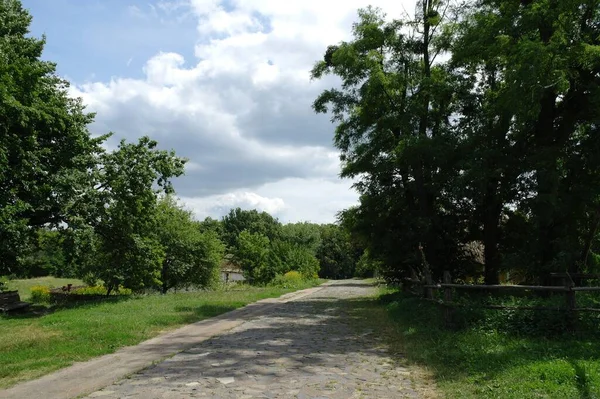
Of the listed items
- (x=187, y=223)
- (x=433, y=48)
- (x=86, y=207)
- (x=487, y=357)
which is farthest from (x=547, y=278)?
(x=187, y=223)

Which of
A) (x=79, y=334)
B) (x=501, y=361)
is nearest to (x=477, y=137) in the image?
(x=501, y=361)

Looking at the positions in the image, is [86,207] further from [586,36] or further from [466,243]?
[586,36]

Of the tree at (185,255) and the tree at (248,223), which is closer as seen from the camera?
the tree at (185,255)

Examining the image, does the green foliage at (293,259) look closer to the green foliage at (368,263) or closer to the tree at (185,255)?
the green foliage at (368,263)

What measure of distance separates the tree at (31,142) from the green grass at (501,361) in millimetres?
15084

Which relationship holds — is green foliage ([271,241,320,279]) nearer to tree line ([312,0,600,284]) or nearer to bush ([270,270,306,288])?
bush ([270,270,306,288])

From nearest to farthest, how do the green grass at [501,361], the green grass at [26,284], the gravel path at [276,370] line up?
the green grass at [501,361], the gravel path at [276,370], the green grass at [26,284]

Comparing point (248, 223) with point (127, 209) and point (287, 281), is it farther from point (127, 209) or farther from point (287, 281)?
point (127, 209)

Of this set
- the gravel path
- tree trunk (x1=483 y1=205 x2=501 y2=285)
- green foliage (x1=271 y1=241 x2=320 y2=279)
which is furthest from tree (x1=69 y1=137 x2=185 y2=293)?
green foliage (x1=271 y1=241 x2=320 y2=279)

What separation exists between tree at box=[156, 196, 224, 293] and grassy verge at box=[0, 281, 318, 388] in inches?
599

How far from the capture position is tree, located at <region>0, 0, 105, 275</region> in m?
18.0

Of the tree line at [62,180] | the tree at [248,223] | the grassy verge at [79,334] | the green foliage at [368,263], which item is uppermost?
the tree at [248,223]

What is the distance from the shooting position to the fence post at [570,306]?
403 inches

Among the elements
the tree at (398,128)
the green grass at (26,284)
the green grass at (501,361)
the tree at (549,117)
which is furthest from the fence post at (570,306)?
the green grass at (26,284)
